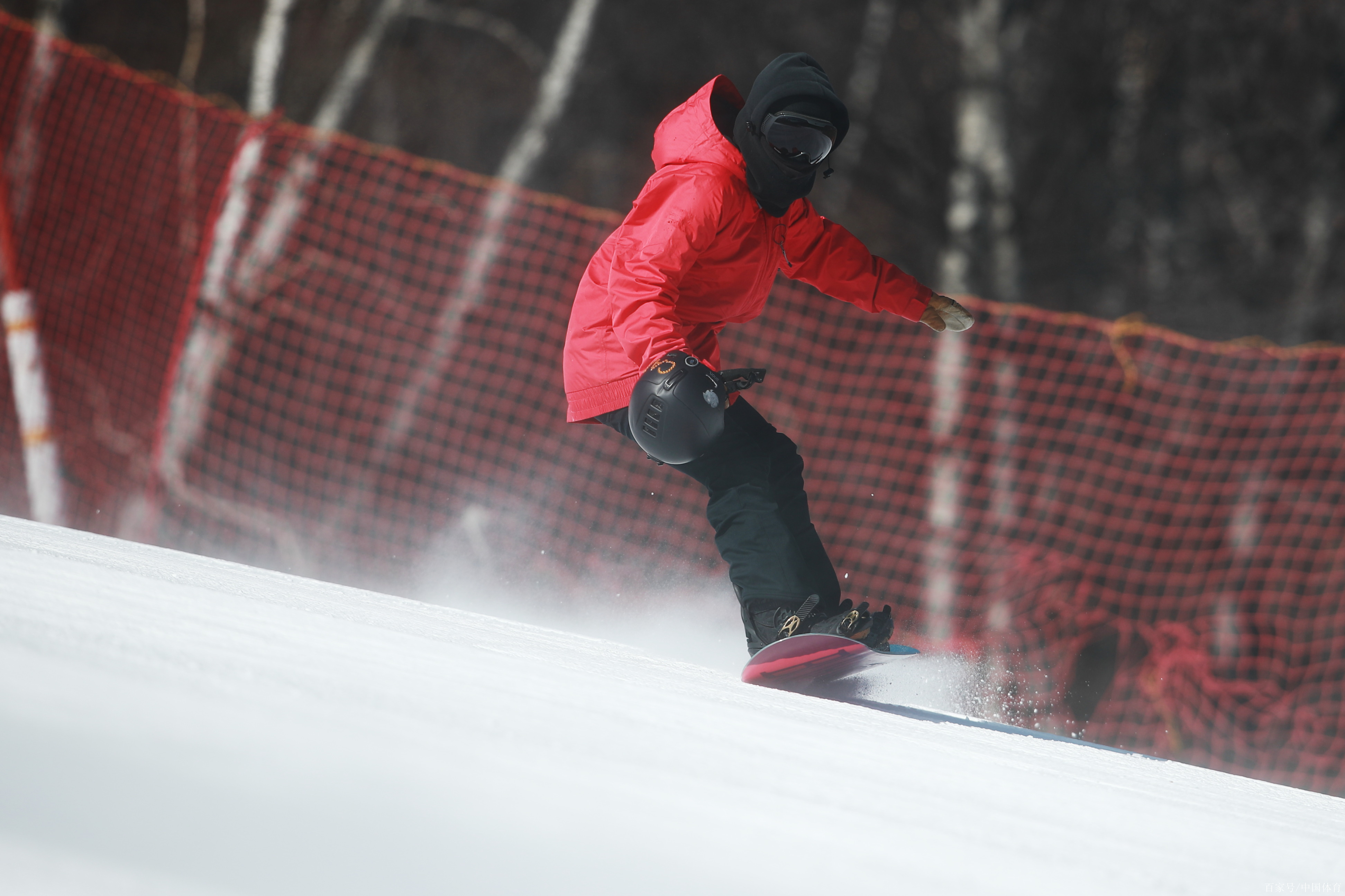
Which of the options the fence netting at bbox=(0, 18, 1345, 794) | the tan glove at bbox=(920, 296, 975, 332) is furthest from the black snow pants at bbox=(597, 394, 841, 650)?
the fence netting at bbox=(0, 18, 1345, 794)


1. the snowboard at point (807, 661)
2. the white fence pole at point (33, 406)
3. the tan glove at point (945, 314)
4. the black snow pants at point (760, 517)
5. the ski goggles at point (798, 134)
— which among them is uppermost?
the white fence pole at point (33, 406)

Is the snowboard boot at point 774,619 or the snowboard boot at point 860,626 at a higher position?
the snowboard boot at point 774,619

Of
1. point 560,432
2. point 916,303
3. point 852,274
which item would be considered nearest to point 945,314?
point 916,303

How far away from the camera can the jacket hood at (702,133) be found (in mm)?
1543

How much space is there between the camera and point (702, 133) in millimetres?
1572

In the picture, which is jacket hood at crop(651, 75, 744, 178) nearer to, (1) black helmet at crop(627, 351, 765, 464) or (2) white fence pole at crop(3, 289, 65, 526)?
(1) black helmet at crop(627, 351, 765, 464)

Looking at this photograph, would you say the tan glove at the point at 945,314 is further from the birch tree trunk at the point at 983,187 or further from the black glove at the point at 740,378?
the birch tree trunk at the point at 983,187

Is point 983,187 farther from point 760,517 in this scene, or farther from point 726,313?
point 760,517

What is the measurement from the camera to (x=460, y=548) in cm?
506

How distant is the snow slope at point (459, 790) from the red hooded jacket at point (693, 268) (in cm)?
73

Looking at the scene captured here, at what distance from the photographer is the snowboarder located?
1.38m

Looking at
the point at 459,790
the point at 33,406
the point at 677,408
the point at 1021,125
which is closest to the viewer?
the point at 459,790

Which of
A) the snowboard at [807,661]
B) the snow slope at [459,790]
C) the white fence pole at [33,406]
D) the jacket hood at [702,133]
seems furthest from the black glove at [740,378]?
the white fence pole at [33,406]

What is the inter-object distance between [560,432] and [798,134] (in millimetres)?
3808
